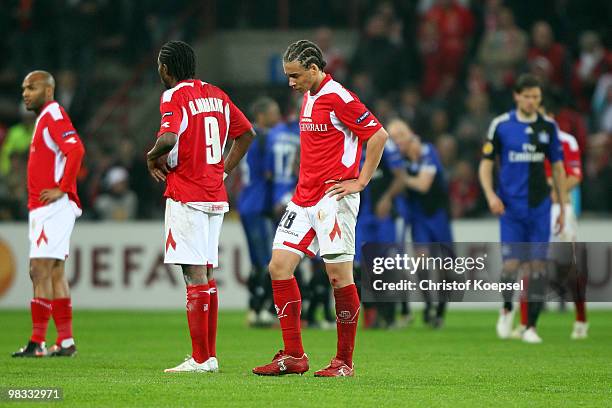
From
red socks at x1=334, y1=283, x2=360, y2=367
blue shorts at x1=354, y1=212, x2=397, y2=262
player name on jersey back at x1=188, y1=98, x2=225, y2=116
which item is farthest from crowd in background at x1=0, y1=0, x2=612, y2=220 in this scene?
red socks at x1=334, y1=283, x2=360, y2=367

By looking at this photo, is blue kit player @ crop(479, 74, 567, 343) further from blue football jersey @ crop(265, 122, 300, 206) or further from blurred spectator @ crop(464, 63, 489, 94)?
blurred spectator @ crop(464, 63, 489, 94)

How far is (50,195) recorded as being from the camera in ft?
38.4

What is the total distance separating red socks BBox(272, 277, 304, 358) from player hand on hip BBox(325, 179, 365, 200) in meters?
0.70

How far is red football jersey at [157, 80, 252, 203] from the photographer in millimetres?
9852

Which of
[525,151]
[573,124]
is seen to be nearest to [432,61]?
[573,124]

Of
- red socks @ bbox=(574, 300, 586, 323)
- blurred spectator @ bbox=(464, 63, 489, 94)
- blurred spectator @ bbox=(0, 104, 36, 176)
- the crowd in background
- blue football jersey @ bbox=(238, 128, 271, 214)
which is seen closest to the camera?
red socks @ bbox=(574, 300, 586, 323)

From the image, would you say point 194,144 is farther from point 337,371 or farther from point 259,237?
point 259,237

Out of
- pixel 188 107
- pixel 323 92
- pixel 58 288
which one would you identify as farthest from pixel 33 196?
pixel 323 92

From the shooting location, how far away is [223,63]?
88.5 ft

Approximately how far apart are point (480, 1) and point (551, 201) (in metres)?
11.4

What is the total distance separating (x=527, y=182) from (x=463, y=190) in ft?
24.9

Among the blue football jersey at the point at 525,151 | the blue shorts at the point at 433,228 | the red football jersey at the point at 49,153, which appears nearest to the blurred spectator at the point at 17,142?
the blue shorts at the point at 433,228

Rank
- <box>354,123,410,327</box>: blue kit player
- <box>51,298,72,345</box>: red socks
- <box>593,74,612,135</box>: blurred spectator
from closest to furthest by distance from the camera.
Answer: <box>51,298,72,345</box>: red socks, <box>354,123,410,327</box>: blue kit player, <box>593,74,612,135</box>: blurred spectator

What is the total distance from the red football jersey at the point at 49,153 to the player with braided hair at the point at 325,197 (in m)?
2.78
